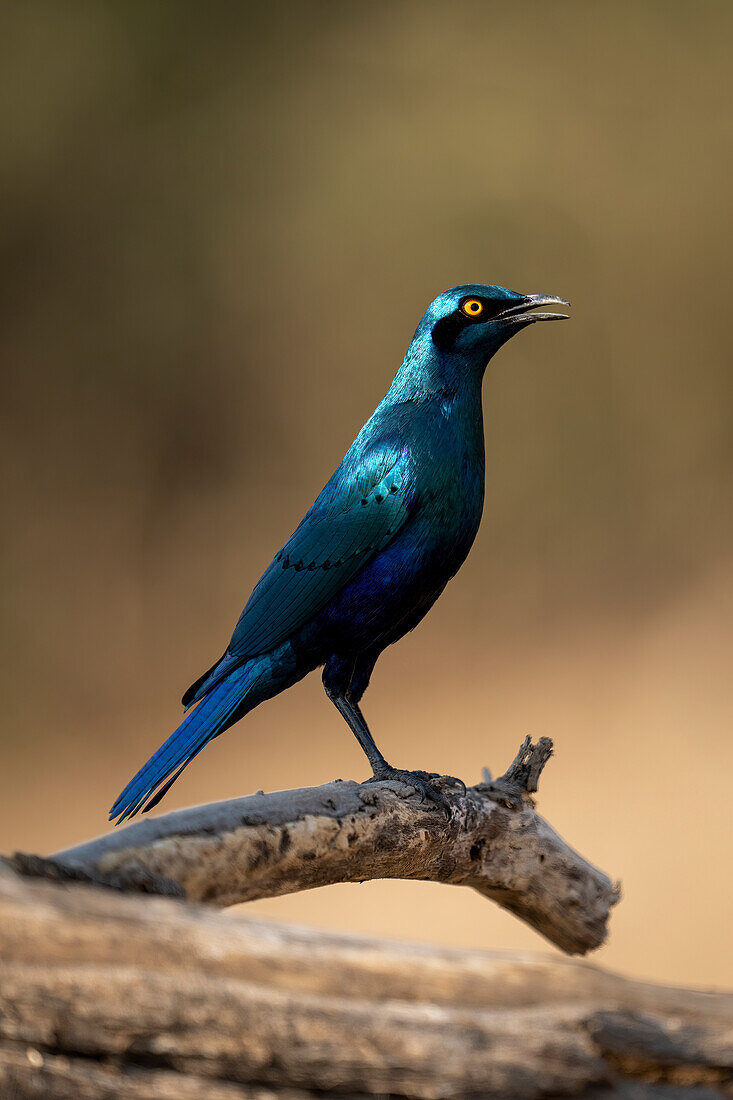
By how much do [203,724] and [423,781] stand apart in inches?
20.0

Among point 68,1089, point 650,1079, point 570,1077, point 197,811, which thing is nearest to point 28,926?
point 68,1089

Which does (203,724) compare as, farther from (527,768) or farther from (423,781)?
(527,768)

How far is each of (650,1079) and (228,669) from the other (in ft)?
4.06

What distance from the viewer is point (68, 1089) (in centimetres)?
136

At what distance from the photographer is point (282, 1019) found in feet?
4.56

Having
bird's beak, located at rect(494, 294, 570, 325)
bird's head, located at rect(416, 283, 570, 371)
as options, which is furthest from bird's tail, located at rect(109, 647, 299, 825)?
bird's beak, located at rect(494, 294, 570, 325)

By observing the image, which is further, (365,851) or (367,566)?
(367,566)

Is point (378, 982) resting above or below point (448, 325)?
below

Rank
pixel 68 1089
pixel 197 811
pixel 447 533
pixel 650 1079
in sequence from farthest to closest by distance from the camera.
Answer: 1. pixel 447 533
2. pixel 197 811
3. pixel 650 1079
4. pixel 68 1089

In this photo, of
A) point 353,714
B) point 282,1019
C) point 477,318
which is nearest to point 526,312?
point 477,318

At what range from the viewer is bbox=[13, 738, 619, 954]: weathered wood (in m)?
1.65

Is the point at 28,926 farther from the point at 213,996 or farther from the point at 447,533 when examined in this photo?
the point at 447,533

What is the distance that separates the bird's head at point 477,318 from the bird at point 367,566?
0.04 feet

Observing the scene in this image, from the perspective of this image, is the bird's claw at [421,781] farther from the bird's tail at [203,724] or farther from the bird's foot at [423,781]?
the bird's tail at [203,724]
